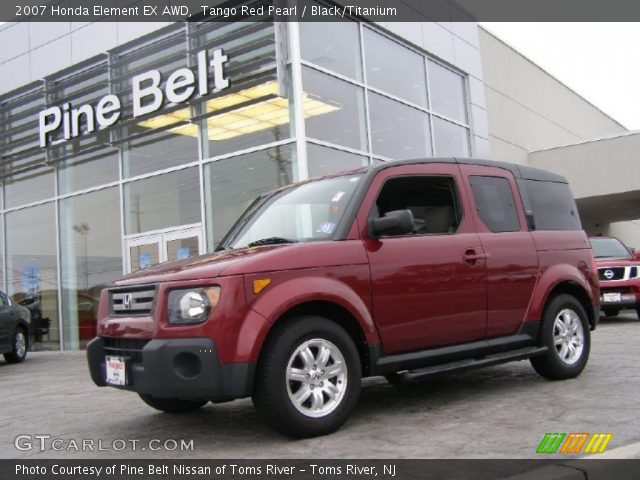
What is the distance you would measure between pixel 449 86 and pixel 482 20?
3.22m

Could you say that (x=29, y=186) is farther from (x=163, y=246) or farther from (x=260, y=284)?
(x=260, y=284)

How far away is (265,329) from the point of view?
4.00 m

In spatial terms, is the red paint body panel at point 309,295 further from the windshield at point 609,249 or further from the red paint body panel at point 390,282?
the windshield at point 609,249

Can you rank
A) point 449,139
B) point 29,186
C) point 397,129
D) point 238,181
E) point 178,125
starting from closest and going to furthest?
point 238,181 → point 178,125 → point 397,129 → point 29,186 → point 449,139

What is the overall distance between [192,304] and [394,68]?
11.6 meters

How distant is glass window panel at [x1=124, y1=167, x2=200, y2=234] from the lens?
1280cm

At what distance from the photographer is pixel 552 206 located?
6.23 meters

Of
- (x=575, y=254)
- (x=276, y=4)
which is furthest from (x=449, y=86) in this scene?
(x=575, y=254)

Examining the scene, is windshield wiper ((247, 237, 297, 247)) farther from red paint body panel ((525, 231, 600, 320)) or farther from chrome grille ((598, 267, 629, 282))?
chrome grille ((598, 267, 629, 282))

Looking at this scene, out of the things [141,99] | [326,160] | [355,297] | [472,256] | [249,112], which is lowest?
[355,297]

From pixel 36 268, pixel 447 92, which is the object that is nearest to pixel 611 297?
pixel 447 92

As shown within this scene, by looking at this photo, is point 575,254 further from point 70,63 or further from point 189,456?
point 70,63

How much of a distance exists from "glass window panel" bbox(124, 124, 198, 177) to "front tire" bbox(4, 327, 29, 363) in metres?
3.90

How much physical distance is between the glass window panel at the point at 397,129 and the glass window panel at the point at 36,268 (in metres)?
7.86
